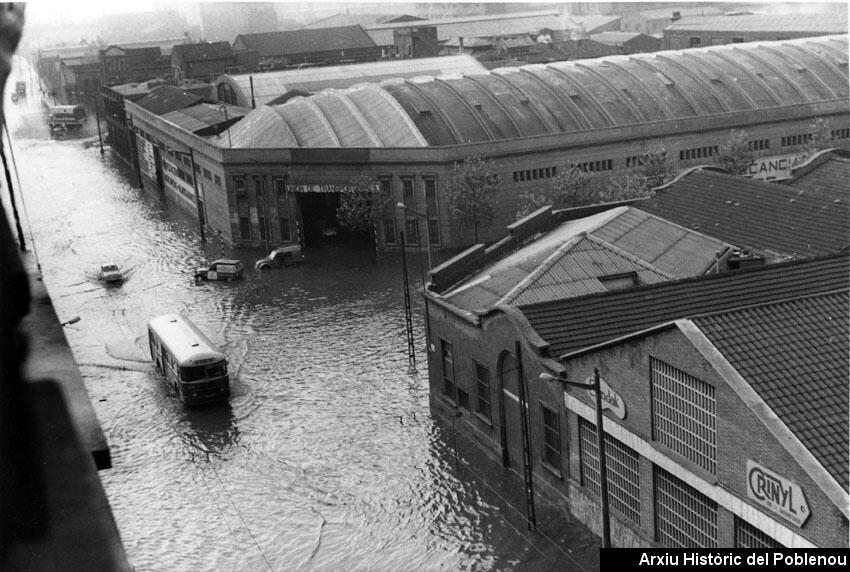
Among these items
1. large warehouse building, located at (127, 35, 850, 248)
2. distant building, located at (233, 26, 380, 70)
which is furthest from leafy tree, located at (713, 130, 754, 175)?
distant building, located at (233, 26, 380, 70)

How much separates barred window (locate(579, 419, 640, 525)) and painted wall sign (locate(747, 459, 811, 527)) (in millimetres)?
5124

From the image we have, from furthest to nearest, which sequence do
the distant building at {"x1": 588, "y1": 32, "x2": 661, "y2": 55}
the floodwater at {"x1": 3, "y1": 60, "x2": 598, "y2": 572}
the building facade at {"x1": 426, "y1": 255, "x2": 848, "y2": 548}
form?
1. the distant building at {"x1": 588, "y1": 32, "x2": 661, "y2": 55}
2. the floodwater at {"x1": 3, "y1": 60, "x2": 598, "y2": 572}
3. the building facade at {"x1": 426, "y1": 255, "x2": 848, "y2": 548}

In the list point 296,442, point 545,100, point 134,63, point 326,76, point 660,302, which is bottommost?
point 296,442

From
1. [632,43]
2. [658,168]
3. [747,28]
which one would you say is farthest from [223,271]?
[747,28]

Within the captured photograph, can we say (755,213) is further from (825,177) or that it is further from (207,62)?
(207,62)

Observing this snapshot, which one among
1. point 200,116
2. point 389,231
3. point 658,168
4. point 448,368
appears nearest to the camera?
point 448,368

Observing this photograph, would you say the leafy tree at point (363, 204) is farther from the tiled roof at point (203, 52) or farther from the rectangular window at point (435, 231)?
the tiled roof at point (203, 52)

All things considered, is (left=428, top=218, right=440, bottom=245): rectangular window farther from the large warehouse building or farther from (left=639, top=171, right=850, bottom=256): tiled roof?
(left=639, top=171, right=850, bottom=256): tiled roof

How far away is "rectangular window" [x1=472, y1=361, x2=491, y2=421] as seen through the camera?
122ft

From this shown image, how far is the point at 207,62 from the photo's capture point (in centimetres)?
15450

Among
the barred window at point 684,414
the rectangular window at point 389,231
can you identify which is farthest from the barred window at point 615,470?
the rectangular window at point 389,231

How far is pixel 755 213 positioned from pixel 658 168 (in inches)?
1079

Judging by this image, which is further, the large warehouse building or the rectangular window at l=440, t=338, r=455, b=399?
the large warehouse building

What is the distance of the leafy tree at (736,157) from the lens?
7306 centimetres
